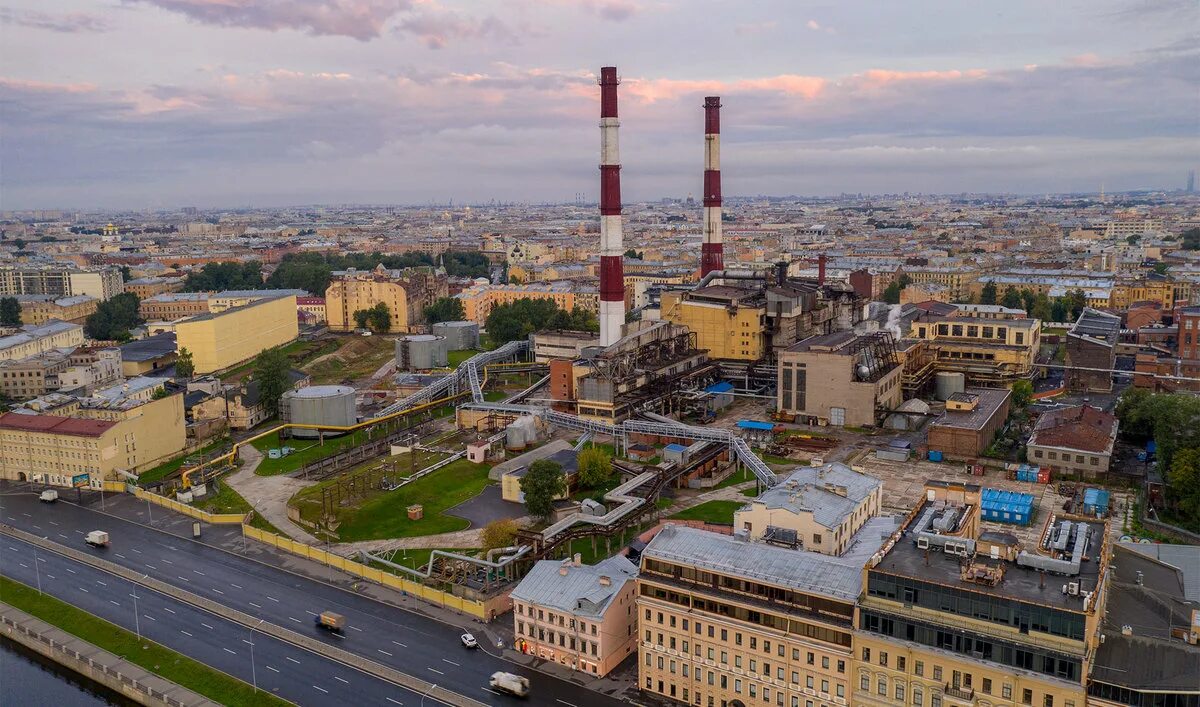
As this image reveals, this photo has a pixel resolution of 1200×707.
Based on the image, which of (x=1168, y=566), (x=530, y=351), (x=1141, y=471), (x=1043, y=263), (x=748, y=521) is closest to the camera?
(x=1168, y=566)

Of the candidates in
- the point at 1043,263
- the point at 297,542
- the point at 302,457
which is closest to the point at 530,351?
the point at 302,457

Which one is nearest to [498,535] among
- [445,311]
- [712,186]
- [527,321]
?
[527,321]

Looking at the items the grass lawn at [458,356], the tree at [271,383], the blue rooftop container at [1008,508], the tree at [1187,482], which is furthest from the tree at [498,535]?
the grass lawn at [458,356]

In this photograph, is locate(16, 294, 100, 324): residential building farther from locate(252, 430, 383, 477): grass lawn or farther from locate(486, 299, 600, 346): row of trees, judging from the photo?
locate(252, 430, 383, 477): grass lawn

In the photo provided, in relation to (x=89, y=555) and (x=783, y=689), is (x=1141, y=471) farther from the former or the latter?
(x=89, y=555)

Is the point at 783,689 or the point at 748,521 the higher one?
the point at 748,521

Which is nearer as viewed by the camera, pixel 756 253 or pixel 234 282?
pixel 234 282
